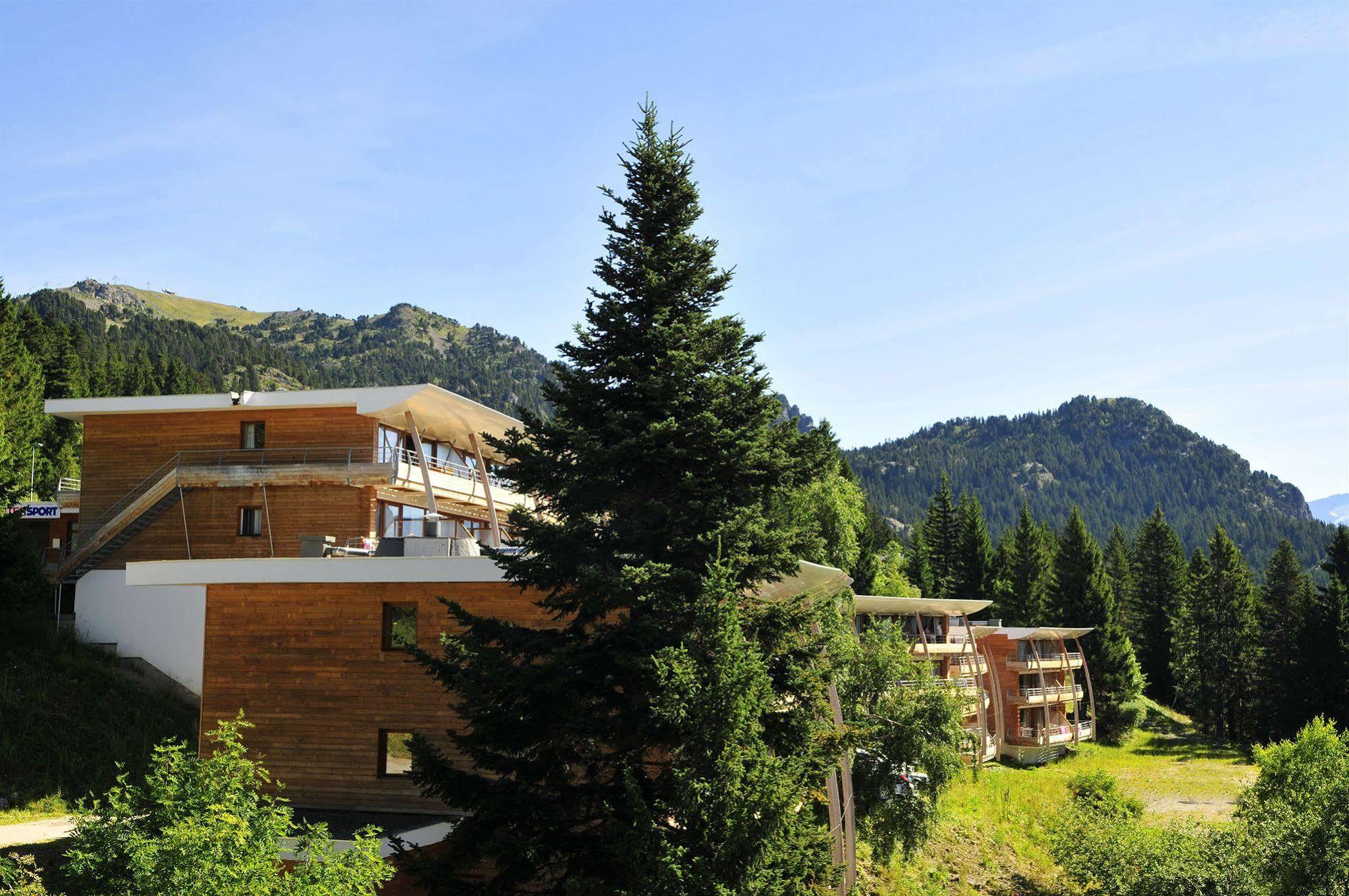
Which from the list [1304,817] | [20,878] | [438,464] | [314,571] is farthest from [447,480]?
[1304,817]

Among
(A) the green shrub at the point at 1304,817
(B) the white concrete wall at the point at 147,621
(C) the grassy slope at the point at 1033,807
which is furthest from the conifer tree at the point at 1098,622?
(B) the white concrete wall at the point at 147,621

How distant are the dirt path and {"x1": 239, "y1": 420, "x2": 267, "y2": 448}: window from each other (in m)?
14.1

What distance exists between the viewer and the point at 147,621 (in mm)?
32562

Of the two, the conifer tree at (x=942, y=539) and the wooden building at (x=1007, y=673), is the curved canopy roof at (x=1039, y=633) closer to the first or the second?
the wooden building at (x=1007, y=673)

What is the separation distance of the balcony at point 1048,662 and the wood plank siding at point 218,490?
41.7 meters

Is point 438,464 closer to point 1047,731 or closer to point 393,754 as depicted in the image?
point 393,754

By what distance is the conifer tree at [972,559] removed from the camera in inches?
3450

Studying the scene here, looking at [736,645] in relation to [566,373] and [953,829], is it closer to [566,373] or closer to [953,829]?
[566,373]

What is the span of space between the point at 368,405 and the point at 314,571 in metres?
9.78

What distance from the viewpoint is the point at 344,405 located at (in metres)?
31.5

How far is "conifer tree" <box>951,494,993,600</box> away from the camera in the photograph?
287ft

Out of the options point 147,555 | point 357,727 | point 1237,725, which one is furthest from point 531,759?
point 1237,725

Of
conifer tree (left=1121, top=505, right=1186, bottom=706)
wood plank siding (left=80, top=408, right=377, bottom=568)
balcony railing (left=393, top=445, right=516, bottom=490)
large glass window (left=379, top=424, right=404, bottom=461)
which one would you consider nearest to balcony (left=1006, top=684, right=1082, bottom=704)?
conifer tree (left=1121, top=505, right=1186, bottom=706)

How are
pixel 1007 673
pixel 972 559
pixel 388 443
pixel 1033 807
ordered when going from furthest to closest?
pixel 972 559
pixel 1007 673
pixel 1033 807
pixel 388 443
